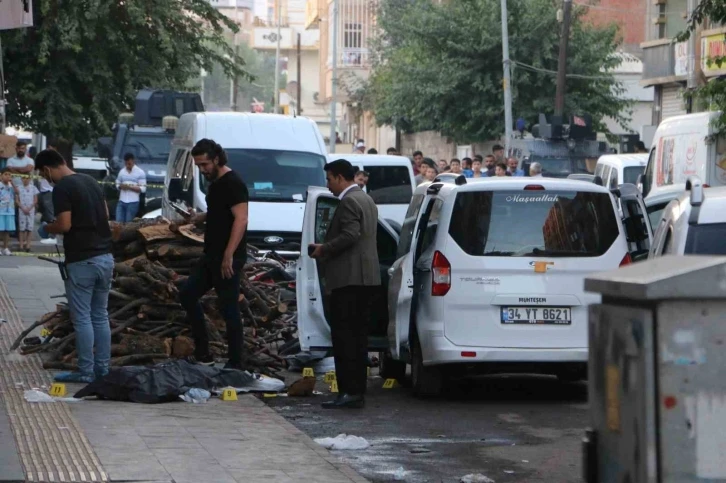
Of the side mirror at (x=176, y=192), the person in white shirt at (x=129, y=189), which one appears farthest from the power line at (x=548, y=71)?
the side mirror at (x=176, y=192)

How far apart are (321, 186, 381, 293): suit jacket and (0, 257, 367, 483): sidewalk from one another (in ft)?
3.58

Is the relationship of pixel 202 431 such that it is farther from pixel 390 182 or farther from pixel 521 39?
pixel 521 39

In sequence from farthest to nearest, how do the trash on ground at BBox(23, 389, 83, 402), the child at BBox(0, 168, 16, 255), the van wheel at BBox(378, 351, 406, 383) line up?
the child at BBox(0, 168, 16, 255) < the van wheel at BBox(378, 351, 406, 383) < the trash on ground at BBox(23, 389, 83, 402)

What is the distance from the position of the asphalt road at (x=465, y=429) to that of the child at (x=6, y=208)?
543 inches

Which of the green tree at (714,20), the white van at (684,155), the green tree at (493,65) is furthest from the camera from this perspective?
the green tree at (493,65)

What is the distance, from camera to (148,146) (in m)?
32.5

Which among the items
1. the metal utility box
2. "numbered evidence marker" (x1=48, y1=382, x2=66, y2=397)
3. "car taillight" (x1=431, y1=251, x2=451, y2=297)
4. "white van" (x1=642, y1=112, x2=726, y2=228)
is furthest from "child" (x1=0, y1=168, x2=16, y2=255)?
the metal utility box

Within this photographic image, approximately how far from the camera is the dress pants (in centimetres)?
1078

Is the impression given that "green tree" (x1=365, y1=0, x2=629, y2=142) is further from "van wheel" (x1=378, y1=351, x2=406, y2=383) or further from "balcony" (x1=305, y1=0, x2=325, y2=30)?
"balcony" (x1=305, y1=0, x2=325, y2=30)

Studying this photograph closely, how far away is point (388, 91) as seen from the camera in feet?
179

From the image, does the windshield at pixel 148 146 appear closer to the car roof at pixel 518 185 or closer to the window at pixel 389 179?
the window at pixel 389 179

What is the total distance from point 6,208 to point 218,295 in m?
14.8

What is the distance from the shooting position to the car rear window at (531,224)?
10.9 metres

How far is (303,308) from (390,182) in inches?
498
